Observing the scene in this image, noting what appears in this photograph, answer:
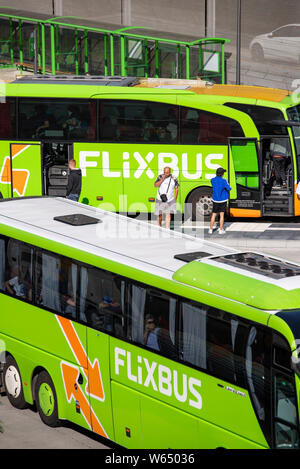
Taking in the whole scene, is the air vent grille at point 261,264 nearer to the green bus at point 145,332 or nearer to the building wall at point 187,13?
the green bus at point 145,332

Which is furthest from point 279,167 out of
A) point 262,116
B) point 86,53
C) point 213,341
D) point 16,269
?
point 213,341

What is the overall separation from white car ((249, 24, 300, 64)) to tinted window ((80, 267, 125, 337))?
1402 inches

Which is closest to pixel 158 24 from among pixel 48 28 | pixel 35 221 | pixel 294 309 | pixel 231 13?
pixel 231 13

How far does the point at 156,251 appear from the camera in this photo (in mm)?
10062

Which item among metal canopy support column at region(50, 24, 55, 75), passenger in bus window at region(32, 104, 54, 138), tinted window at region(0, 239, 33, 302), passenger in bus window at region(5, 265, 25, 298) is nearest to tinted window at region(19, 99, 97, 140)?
passenger in bus window at region(32, 104, 54, 138)

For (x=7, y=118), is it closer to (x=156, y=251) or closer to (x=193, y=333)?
(x=156, y=251)

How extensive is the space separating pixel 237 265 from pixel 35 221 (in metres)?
3.35

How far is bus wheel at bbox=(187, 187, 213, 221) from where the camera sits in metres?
22.2

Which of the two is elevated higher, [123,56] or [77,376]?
[123,56]

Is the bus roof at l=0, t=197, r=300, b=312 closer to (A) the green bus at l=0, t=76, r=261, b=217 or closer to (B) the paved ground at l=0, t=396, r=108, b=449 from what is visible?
(B) the paved ground at l=0, t=396, r=108, b=449

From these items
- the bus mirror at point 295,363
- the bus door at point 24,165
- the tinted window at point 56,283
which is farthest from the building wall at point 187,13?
the bus mirror at point 295,363

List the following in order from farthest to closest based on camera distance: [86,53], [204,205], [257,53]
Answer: [257,53] → [86,53] → [204,205]

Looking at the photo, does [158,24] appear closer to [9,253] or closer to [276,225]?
[276,225]

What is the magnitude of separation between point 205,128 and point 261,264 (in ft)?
42.3
